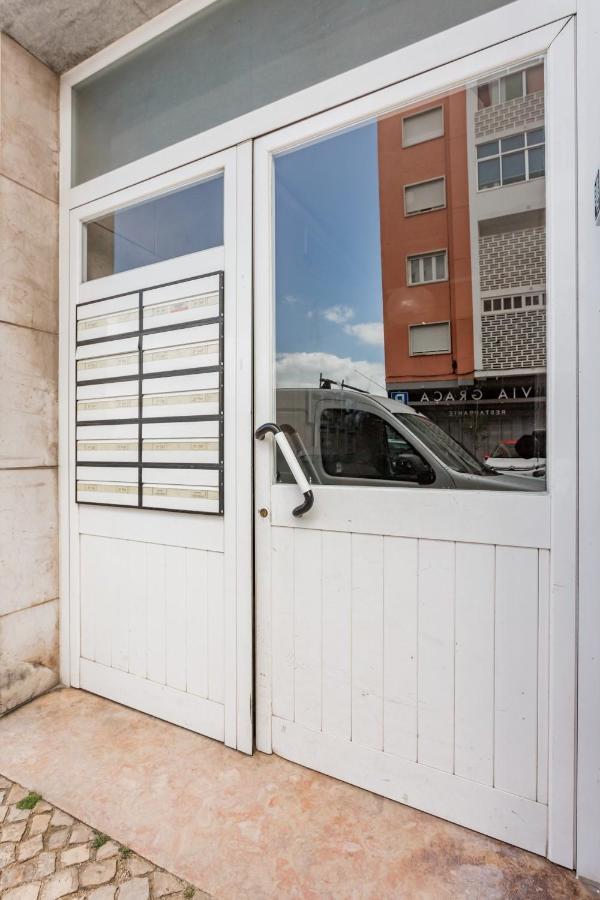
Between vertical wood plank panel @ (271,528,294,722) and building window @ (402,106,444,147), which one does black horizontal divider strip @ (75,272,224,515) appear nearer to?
vertical wood plank panel @ (271,528,294,722)

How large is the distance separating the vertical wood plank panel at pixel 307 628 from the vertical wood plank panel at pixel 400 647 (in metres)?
0.26

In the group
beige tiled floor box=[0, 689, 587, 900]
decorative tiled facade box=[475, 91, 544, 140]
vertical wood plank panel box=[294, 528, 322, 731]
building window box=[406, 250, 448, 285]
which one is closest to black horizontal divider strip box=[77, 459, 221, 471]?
vertical wood plank panel box=[294, 528, 322, 731]

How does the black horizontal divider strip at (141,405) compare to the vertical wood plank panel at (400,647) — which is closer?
the vertical wood plank panel at (400,647)

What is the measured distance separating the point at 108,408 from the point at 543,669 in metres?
2.04

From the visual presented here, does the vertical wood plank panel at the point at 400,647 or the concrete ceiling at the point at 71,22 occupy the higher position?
the concrete ceiling at the point at 71,22

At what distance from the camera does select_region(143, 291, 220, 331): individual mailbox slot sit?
1.89m

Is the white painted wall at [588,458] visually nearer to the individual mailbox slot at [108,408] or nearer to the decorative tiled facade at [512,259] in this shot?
the decorative tiled facade at [512,259]

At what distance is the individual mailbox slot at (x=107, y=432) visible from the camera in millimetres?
2105

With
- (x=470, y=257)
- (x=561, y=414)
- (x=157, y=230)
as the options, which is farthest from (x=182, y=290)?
(x=561, y=414)

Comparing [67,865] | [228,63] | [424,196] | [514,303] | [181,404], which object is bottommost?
[67,865]


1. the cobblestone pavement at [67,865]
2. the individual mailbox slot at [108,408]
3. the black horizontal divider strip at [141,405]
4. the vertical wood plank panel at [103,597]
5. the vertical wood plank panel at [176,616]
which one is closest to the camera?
the cobblestone pavement at [67,865]

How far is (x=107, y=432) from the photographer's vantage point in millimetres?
2186

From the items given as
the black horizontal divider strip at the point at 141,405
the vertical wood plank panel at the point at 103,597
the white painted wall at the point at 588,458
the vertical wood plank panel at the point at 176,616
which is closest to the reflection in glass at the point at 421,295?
the white painted wall at the point at 588,458

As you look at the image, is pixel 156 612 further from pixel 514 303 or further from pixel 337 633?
pixel 514 303
